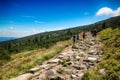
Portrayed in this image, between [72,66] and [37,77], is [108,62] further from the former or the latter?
[37,77]

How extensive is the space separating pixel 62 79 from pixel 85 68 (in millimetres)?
1933

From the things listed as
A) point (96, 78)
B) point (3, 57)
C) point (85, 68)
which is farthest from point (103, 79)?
point (3, 57)

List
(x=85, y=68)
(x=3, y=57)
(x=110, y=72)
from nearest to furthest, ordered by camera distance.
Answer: (x=110, y=72) → (x=85, y=68) → (x=3, y=57)

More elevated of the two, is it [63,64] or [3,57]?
[63,64]

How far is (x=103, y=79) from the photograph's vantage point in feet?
22.9

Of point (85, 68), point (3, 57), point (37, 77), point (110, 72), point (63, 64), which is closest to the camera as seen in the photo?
point (110, 72)

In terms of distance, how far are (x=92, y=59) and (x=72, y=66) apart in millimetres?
1723

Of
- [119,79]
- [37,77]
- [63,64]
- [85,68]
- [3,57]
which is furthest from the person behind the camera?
[3,57]

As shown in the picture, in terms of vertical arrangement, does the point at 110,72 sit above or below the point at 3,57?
above

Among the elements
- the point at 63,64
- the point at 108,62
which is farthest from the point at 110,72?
the point at 63,64

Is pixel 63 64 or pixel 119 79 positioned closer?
pixel 119 79

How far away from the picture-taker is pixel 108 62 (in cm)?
877

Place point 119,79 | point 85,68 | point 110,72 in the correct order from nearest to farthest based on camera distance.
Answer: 1. point 119,79
2. point 110,72
3. point 85,68

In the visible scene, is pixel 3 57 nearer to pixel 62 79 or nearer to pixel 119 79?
pixel 62 79
